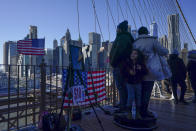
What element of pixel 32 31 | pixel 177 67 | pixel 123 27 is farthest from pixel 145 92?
pixel 32 31

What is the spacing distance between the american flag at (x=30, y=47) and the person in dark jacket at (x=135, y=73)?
16.3 metres

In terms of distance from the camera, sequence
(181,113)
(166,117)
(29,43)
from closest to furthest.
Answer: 1. (166,117)
2. (181,113)
3. (29,43)

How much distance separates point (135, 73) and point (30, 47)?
1740 centimetres

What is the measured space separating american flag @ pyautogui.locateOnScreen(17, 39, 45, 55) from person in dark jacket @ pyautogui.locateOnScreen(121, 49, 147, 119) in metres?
16.3

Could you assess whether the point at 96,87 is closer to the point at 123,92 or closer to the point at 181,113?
the point at 123,92

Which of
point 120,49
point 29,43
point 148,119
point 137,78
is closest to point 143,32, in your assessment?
point 120,49

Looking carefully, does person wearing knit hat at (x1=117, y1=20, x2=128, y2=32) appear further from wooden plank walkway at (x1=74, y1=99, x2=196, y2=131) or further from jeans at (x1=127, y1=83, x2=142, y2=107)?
wooden plank walkway at (x1=74, y1=99, x2=196, y2=131)

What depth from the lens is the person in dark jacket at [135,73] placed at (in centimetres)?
249

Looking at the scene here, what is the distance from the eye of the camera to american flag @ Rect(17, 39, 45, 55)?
16.8 metres

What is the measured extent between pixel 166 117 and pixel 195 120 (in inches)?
22.0

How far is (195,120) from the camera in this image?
3.07m

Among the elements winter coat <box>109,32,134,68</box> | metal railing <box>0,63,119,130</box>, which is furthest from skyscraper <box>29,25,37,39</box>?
winter coat <box>109,32,134,68</box>

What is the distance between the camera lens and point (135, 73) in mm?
2479

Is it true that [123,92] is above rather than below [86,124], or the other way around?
above
